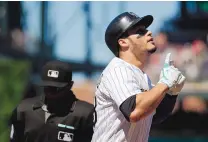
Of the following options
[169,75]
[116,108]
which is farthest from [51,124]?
[169,75]

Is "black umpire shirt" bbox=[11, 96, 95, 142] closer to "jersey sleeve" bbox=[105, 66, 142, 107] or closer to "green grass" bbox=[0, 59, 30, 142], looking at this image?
"jersey sleeve" bbox=[105, 66, 142, 107]

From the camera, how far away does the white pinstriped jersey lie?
11.0 ft

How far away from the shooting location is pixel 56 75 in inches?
182

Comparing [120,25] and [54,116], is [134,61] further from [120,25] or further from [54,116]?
[54,116]

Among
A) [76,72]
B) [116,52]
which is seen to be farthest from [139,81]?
[76,72]

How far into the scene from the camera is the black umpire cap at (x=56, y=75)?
4.55m

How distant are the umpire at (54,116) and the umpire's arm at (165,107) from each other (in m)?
0.78

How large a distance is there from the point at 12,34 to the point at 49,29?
1.00 metres

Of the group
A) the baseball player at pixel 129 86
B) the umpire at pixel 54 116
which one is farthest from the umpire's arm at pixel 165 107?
the umpire at pixel 54 116

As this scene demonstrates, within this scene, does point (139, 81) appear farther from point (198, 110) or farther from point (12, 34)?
point (12, 34)

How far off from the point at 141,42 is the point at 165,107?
51 centimetres

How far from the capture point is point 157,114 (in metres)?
3.82

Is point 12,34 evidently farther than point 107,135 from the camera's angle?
Yes

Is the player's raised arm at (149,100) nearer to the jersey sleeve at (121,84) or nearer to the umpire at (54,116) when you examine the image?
the jersey sleeve at (121,84)
